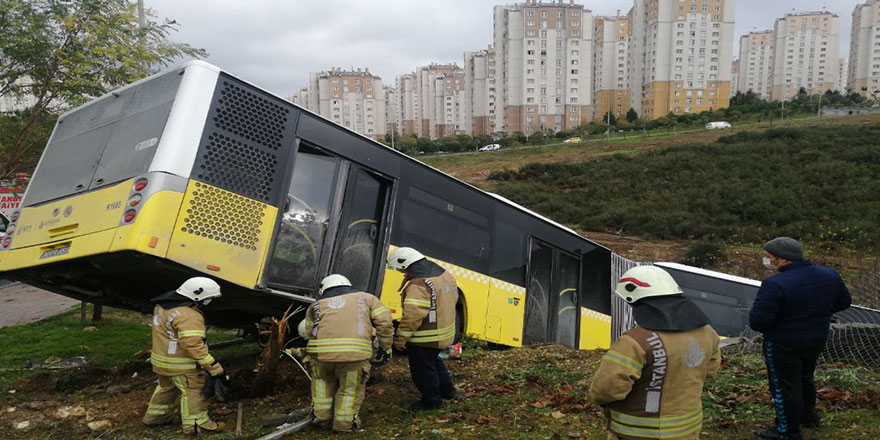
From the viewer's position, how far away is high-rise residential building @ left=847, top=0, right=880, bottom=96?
82.4 m

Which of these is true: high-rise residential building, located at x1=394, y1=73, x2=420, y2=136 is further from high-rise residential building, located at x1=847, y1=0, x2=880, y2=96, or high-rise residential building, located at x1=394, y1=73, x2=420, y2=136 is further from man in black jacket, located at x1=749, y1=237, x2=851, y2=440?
man in black jacket, located at x1=749, y1=237, x2=851, y2=440

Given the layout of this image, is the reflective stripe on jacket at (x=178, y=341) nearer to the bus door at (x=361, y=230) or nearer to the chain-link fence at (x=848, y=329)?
the bus door at (x=361, y=230)

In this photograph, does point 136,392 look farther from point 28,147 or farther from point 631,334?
point 28,147

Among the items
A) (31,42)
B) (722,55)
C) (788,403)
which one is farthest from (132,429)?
(722,55)

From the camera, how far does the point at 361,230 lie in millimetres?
5926

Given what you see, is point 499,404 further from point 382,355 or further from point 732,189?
point 732,189

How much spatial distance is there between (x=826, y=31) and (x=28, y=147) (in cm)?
12119

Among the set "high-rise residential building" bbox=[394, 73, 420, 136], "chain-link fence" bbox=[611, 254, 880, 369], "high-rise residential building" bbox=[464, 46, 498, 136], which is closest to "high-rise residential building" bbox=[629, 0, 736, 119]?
"high-rise residential building" bbox=[464, 46, 498, 136]

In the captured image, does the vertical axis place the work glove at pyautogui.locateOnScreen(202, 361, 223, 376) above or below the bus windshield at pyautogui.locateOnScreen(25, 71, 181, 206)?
below

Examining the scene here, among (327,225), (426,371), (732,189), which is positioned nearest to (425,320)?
(426,371)

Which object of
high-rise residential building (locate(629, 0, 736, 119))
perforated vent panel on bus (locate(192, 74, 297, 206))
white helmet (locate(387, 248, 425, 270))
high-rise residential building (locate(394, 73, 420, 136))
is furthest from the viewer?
high-rise residential building (locate(394, 73, 420, 136))

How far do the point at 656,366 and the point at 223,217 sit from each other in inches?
142

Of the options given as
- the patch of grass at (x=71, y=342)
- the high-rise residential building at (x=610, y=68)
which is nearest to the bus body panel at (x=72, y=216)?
the patch of grass at (x=71, y=342)

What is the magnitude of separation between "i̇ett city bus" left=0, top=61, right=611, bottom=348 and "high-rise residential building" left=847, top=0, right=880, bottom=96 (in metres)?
99.5
